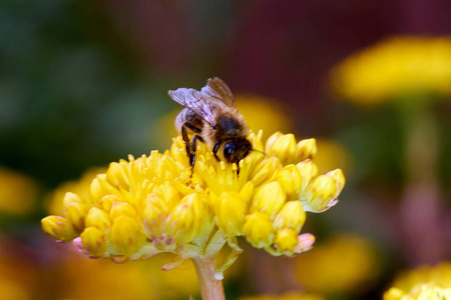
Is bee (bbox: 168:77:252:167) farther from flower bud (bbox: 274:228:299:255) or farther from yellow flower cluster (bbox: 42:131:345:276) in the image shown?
flower bud (bbox: 274:228:299:255)

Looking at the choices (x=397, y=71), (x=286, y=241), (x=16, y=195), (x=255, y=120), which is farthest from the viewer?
(x=255, y=120)

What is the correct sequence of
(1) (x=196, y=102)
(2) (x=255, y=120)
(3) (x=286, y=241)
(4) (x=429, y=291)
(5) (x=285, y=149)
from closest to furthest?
(3) (x=286, y=241) → (4) (x=429, y=291) → (5) (x=285, y=149) → (1) (x=196, y=102) → (2) (x=255, y=120)

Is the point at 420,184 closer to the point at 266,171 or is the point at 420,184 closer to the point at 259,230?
the point at 266,171

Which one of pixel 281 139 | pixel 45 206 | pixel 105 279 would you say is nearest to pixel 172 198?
pixel 281 139

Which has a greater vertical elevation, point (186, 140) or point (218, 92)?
point (218, 92)

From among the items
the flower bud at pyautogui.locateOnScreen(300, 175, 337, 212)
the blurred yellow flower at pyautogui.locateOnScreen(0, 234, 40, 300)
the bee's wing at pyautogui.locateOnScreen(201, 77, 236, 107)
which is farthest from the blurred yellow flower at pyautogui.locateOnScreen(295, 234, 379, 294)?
the flower bud at pyautogui.locateOnScreen(300, 175, 337, 212)

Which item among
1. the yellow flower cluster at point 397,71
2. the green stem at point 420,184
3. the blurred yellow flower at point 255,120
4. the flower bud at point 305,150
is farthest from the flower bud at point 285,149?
the blurred yellow flower at point 255,120

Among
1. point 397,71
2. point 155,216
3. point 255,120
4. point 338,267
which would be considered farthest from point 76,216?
point 255,120
